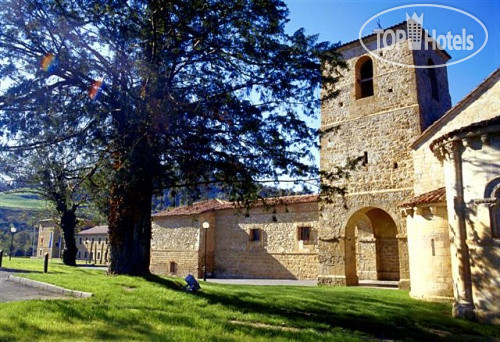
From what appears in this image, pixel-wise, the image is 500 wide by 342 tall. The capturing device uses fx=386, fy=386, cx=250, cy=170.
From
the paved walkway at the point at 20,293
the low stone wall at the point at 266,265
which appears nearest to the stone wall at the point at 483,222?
the paved walkway at the point at 20,293

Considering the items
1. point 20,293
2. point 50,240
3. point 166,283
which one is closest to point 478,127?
point 166,283

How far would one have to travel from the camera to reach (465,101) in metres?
14.8

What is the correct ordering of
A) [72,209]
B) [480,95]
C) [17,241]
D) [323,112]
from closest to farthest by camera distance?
[480,95], [323,112], [72,209], [17,241]

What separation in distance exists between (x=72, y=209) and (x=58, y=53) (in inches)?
686

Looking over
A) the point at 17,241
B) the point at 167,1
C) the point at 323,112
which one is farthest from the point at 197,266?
the point at 17,241

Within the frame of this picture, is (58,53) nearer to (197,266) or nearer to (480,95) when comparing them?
(480,95)

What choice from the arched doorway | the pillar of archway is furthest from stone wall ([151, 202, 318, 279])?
the pillar of archway

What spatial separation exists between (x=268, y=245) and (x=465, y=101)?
1437 cm

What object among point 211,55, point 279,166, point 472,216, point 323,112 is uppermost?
point 323,112

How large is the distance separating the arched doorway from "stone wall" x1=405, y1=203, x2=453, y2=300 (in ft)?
23.0

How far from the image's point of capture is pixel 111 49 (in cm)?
1020

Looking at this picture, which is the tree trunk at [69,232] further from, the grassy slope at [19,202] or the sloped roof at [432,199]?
the grassy slope at [19,202]

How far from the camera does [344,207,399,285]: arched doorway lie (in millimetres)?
20219

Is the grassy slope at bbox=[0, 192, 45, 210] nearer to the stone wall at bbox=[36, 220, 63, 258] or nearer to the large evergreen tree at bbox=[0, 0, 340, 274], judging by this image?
the stone wall at bbox=[36, 220, 63, 258]
